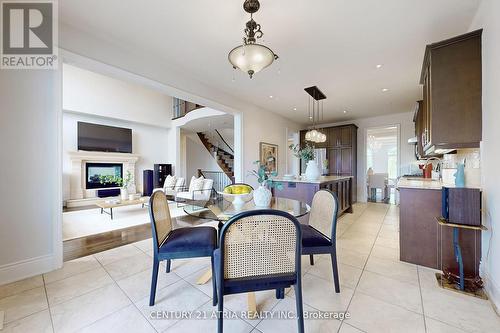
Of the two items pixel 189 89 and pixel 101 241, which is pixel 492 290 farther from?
→ pixel 101 241

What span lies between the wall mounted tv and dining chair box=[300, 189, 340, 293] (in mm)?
7017

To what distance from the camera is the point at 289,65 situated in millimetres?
3129

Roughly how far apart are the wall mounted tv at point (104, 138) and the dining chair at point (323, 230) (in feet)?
23.0

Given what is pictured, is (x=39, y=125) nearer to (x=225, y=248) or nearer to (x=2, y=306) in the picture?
(x=2, y=306)

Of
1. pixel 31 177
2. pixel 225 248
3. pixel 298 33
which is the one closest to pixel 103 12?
pixel 31 177

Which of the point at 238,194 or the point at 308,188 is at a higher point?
the point at 238,194

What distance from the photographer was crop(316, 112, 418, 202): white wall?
573 centimetres

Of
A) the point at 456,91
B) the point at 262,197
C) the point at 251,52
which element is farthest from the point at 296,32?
the point at 262,197

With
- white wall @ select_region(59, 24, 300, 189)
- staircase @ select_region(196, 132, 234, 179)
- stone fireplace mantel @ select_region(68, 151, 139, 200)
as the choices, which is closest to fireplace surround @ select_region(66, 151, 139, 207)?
stone fireplace mantel @ select_region(68, 151, 139, 200)

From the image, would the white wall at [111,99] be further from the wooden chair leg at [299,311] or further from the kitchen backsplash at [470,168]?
the kitchen backsplash at [470,168]

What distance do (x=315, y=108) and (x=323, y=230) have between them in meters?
4.23

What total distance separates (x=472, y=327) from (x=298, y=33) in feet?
9.92

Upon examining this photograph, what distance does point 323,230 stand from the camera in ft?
6.44

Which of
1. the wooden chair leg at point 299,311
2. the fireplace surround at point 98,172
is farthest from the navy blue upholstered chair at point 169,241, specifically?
the fireplace surround at point 98,172
